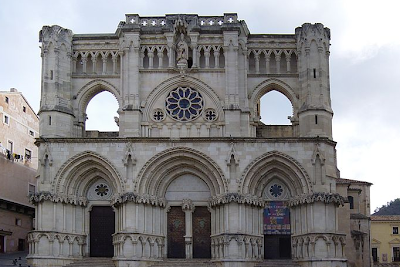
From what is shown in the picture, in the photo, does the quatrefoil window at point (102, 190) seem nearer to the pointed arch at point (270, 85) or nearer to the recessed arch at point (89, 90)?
the recessed arch at point (89, 90)

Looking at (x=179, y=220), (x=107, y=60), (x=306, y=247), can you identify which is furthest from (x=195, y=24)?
(x=306, y=247)

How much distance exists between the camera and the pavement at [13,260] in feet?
121

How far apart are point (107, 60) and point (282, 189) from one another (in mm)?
11866

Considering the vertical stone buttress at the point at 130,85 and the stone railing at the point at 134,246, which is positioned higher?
the vertical stone buttress at the point at 130,85

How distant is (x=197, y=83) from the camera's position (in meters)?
37.9

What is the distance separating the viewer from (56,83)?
37469 millimetres

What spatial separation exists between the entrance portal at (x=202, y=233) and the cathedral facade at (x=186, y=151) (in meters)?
0.06

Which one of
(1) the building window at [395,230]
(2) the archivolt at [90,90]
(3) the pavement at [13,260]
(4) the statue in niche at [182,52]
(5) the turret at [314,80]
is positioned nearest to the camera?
(5) the turret at [314,80]

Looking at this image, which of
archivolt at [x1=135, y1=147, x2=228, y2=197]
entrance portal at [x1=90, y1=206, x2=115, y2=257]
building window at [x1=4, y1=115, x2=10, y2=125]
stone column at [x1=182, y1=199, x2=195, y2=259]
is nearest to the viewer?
archivolt at [x1=135, y1=147, x2=228, y2=197]

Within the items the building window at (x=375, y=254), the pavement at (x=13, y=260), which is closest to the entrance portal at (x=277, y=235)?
the pavement at (x=13, y=260)

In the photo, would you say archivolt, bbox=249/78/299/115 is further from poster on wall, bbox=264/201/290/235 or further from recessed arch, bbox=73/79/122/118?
recessed arch, bbox=73/79/122/118

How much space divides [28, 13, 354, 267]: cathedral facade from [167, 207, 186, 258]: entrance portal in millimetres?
53

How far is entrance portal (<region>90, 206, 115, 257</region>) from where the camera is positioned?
36844 mm

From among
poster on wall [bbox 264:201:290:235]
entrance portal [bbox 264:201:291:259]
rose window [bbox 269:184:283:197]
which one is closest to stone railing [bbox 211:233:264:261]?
entrance portal [bbox 264:201:291:259]
